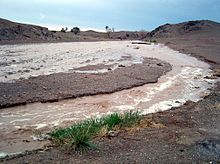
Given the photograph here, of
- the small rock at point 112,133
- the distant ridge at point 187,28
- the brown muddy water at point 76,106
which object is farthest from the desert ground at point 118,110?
the distant ridge at point 187,28

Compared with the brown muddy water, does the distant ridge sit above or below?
above

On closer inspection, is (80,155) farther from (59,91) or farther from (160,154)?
(59,91)

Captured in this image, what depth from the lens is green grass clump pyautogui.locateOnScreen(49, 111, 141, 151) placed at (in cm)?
879

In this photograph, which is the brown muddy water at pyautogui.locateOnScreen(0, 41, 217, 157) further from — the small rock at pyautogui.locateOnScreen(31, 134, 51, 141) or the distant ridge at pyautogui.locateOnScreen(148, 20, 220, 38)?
the distant ridge at pyautogui.locateOnScreen(148, 20, 220, 38)

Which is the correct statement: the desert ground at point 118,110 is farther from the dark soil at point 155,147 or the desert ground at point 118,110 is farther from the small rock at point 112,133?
the small rock at point 112,133

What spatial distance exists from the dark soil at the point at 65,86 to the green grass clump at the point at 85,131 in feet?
17.8

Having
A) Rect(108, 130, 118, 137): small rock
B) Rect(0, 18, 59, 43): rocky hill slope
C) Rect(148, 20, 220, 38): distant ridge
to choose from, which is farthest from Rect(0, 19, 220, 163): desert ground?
Rect(148, 20, 220, 38): distant ridge

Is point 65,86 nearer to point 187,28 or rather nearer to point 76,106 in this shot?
point 76,106

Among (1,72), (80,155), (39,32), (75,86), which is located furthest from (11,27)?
(80,155)

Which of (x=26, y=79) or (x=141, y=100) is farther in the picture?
(x=26, y=79)

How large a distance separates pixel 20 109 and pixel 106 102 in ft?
13.4

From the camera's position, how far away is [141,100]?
1838cm

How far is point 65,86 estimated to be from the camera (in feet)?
61.5

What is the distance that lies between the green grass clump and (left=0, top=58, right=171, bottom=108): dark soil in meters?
5.42
